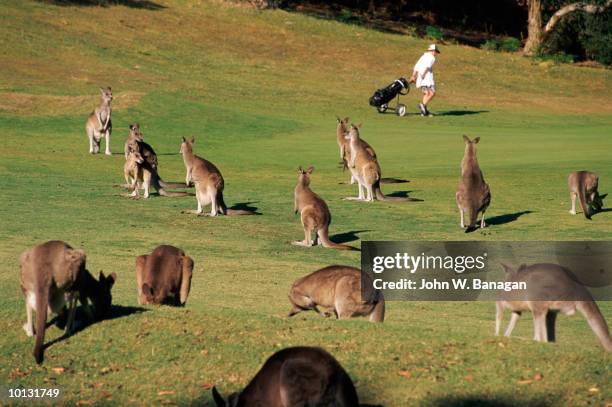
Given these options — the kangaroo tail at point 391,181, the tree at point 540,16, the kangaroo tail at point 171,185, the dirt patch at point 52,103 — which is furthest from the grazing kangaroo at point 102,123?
the tree at point 540,16

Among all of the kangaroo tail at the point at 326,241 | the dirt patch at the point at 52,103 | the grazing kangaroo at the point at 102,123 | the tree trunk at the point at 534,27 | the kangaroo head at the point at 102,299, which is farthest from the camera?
the tree trunk at the point at 534,27

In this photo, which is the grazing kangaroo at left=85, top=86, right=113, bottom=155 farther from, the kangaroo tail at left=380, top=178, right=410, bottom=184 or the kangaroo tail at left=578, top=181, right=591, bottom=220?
the kangaroo tail at left=578, top=181, right=591, bottom=220

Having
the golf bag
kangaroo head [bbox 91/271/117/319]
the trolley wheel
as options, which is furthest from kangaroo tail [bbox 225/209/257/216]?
the trolley wheel

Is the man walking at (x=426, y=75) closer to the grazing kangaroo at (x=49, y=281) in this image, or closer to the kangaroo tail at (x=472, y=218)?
A: the kangaroo tail at (x=472, y=218)

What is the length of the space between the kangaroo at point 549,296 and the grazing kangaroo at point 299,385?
3150 millimetres

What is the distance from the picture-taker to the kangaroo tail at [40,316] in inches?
322

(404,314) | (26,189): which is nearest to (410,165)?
(26,189)

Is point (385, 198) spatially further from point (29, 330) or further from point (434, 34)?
point (434, 34)

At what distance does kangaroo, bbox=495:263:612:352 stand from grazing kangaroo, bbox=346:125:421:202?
989cm

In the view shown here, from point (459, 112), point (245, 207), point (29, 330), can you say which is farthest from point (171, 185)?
point (459, 112)

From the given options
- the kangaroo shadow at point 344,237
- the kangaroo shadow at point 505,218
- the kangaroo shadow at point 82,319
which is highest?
the kangaroo shadow at point 505,218

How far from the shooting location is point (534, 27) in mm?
49219

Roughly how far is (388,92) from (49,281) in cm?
2752

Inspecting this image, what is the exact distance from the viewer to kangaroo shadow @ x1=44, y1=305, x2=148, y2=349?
873 cm
